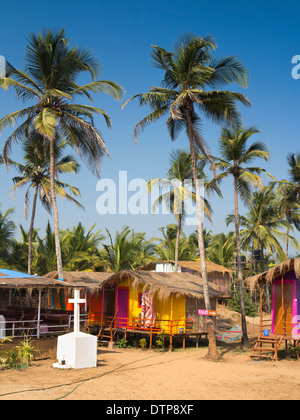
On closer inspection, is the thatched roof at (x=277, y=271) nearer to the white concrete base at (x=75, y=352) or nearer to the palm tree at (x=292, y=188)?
the white concrete base at (x=75, y=352)

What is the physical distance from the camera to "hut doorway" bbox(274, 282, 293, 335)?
20094 millimetres

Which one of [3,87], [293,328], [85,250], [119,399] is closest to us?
[119,399]

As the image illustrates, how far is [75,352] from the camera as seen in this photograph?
14.8m

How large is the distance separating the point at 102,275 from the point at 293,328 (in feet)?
44.1

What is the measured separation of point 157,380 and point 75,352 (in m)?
2.98

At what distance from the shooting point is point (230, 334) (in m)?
23.0

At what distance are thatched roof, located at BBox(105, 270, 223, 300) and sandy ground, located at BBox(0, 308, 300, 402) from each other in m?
3.54

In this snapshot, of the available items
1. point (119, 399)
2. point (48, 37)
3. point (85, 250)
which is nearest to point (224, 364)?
point (119, 399)

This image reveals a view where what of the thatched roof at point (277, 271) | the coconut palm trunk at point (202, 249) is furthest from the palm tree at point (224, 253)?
the coconut palm trunk at point (202, 249)

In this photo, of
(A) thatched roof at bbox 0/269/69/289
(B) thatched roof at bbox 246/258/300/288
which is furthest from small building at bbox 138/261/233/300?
(A) thatched roof at bbox 0/269/69/289

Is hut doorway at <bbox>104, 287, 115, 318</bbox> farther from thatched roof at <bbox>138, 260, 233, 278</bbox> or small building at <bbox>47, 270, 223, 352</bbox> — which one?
thatched roof at <bbox>138, 260, 233, 278</bbox>

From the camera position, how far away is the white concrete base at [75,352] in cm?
1476

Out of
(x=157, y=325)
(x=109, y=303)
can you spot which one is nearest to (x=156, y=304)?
(x=157, y=325)
